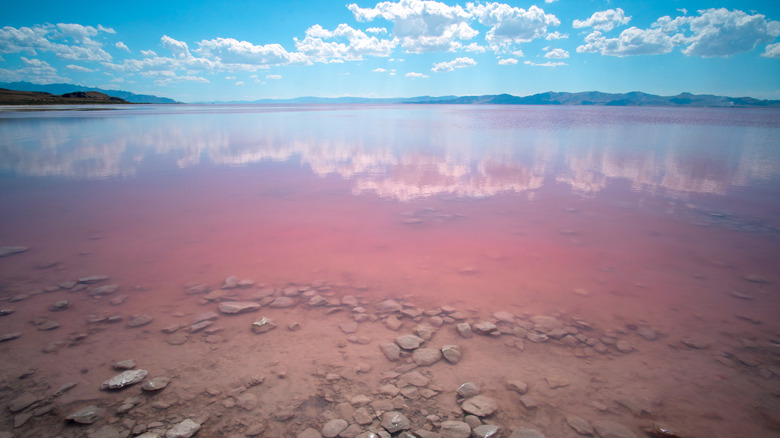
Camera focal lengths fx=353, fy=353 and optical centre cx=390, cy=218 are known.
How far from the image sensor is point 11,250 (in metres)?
Result: 6.52

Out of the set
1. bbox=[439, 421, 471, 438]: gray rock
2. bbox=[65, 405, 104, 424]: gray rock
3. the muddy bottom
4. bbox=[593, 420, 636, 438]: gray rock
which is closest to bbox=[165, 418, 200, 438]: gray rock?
the muddy bottom

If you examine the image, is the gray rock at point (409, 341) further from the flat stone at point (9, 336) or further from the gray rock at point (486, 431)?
the flat stone at point (9, 336)

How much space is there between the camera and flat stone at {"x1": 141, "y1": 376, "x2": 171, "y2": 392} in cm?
348

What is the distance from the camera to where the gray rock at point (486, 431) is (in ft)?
9.92

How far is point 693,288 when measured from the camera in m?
5.48

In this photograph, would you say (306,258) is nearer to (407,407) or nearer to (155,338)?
(155,338)

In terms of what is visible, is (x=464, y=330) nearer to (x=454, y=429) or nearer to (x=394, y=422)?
(x=454, y=429)

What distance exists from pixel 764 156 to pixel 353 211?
70.1 feet

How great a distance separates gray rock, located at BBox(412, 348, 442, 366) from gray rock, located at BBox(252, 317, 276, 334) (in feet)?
6.18

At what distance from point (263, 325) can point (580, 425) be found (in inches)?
144

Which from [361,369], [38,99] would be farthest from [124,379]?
[38,99]

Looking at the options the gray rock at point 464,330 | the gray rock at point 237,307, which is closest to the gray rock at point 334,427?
the gray rock at point 464,330

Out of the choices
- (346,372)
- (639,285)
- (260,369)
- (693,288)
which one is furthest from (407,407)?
(693,288)

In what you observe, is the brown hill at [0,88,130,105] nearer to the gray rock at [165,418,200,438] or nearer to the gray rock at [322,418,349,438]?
the gray rock at [165,418,200,438]
